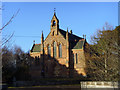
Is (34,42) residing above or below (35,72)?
above

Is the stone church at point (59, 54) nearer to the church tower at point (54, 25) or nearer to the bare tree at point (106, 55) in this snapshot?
the church tower at point (54, 25)

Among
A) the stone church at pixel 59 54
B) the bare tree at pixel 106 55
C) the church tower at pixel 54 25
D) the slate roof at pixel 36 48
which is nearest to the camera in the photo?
the bare tree at pixel 106 55

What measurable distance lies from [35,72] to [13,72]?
19106 millimetres

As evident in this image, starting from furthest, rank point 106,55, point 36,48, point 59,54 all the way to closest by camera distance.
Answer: point 36,48, point 59,54, point 106,55

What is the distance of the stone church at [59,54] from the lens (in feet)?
A: 157

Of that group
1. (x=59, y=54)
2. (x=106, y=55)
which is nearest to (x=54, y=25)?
(x=59, y=54)

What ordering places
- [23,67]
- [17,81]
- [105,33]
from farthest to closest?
1. [23,67]
2. [17,81]
3. [105,33]

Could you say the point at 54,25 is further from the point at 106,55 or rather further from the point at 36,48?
the point at 106,55

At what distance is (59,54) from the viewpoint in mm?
50250

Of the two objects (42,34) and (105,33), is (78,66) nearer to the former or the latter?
(42,34)

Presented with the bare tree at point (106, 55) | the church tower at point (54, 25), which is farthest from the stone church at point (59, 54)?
the bare tree at point (106, 55)

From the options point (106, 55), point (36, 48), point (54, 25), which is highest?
point (54, 25)

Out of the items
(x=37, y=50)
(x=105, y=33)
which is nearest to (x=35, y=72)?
(x=37, y=50)

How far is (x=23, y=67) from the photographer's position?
35094 millimetres
